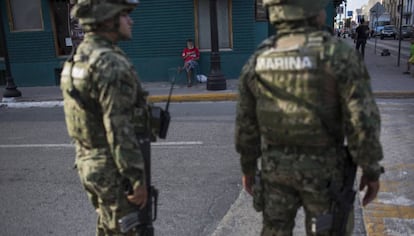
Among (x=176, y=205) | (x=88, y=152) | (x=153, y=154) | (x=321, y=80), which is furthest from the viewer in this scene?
(x=153, y=154)

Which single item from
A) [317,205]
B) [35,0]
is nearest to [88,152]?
[317,205]

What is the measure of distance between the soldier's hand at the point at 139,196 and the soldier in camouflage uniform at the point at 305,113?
0.69 m

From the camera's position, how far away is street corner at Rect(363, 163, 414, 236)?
3.54m

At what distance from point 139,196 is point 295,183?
90 centimetres

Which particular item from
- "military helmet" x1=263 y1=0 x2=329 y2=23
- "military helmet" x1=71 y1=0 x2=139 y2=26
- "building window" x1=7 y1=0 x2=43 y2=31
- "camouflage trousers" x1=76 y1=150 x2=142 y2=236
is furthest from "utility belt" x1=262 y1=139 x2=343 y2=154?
"building window" x1=7 y1=0 x2=43 y2=31

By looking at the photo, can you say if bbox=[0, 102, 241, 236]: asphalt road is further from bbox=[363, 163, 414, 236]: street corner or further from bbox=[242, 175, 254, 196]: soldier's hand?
bbox=[363, 163, 414, 236]: street corner

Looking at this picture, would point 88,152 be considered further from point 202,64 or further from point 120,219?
point 202,64

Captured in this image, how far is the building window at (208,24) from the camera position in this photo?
507 inches

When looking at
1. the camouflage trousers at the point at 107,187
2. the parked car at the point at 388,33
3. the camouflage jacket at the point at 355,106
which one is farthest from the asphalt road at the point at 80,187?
the parked car at the point at 388,33

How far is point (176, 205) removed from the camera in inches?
172

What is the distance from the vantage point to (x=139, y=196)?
242 cm

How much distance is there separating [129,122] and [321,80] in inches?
42.3

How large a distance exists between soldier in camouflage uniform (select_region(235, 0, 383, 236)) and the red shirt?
1015cm

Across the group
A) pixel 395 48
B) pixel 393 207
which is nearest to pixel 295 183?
pixel 393 207
